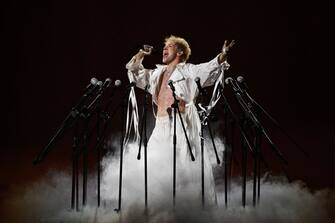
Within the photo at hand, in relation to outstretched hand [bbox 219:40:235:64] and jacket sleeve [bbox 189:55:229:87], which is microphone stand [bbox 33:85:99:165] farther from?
outstretched hand [bbox 219:40:235:64]

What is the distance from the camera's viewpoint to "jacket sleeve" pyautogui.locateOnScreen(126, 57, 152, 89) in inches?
128

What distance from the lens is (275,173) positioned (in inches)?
141

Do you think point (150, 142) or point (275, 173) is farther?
point (275, 173)

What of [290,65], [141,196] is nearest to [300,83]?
[290,65]

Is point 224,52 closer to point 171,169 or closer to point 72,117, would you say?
point 171,169

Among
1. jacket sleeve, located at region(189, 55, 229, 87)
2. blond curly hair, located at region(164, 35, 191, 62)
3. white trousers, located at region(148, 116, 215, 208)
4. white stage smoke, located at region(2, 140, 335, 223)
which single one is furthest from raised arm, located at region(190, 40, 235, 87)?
white stage smoke, located at region(2, 140, 335, 223)

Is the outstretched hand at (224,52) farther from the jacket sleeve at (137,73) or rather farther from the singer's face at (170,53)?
the jacket sleeve at (137,73)

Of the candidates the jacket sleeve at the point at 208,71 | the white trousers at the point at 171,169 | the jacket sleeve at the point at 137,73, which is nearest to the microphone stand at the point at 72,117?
the jacket sleeve at the point at 137,73

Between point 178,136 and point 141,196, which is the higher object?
point 178,136

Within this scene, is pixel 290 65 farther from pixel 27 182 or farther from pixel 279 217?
pixel 27 182

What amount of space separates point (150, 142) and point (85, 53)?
39.7 inches

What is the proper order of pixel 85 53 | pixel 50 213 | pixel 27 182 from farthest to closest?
pixel 85 53
pixel 27 182
pixel 50 213

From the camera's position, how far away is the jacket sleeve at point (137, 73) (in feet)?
10.7

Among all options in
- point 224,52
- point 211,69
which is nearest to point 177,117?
Answer: point 211,69
